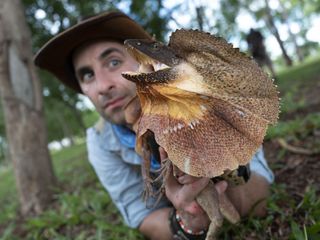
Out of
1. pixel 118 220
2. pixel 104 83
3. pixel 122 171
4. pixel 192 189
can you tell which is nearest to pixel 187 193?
pixel 192 189

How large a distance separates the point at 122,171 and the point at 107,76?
0.80 metres

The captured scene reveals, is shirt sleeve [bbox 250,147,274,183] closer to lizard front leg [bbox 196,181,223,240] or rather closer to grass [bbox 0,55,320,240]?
grass [bbox 0,55,320,240]

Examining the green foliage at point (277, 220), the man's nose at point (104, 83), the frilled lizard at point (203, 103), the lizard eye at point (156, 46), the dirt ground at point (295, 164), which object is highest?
the lizard eye at point (156, 46)

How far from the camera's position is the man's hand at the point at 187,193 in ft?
4.91

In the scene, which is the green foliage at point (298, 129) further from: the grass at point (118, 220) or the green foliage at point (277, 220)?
the green foliage at point (277, 220)

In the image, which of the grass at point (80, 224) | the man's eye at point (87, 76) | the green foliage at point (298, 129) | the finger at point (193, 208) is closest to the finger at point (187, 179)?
the finger at point (193, 208)

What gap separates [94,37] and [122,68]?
0.31 meters

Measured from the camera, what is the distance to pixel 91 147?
8.73 feet

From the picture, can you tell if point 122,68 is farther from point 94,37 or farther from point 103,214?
point 103,214

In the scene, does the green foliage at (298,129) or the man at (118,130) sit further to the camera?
the green foliage at (298,129)

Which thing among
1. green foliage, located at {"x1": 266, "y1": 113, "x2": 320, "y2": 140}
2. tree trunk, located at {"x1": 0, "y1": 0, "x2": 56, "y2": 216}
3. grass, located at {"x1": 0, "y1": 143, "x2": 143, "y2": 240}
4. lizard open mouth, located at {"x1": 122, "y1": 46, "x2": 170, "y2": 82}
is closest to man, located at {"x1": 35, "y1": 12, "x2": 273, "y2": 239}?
grass, located at {"x1": 0, "y1": 143, "x2": 143, "y2": 240}

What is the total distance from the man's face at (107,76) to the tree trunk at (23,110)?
8.23 ft

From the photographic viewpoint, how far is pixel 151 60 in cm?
116

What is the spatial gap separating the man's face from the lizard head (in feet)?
2.44
